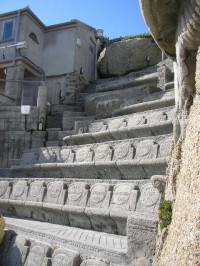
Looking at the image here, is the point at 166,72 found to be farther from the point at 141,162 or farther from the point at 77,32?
the point at 77,32

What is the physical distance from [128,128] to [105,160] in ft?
3.96

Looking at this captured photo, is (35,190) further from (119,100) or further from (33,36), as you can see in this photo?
(33,36)

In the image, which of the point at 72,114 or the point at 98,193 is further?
the point at 72,114

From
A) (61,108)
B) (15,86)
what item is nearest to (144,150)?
(61,108)

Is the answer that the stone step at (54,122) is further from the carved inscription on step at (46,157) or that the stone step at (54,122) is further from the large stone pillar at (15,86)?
the large stone pillar at (15,86)

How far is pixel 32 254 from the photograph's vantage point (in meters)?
4.51

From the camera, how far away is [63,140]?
376 inches

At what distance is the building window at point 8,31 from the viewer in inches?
665

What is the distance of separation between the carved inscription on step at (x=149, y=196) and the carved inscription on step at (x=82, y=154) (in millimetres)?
2821

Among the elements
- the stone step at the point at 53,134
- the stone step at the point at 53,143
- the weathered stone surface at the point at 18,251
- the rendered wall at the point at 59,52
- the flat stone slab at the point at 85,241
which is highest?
the rendered wall at the point at 59,52

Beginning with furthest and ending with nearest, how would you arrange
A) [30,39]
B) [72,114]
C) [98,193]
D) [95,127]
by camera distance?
1. [30,39]
2. [72,114]
3. [95,127]
4. [98,193]

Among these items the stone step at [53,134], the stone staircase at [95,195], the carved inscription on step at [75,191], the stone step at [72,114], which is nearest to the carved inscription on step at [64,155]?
the stone staircase at [95,195]

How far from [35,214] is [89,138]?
9.16 feet

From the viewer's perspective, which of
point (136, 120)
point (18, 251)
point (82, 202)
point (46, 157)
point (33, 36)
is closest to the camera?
point (18, 251)
